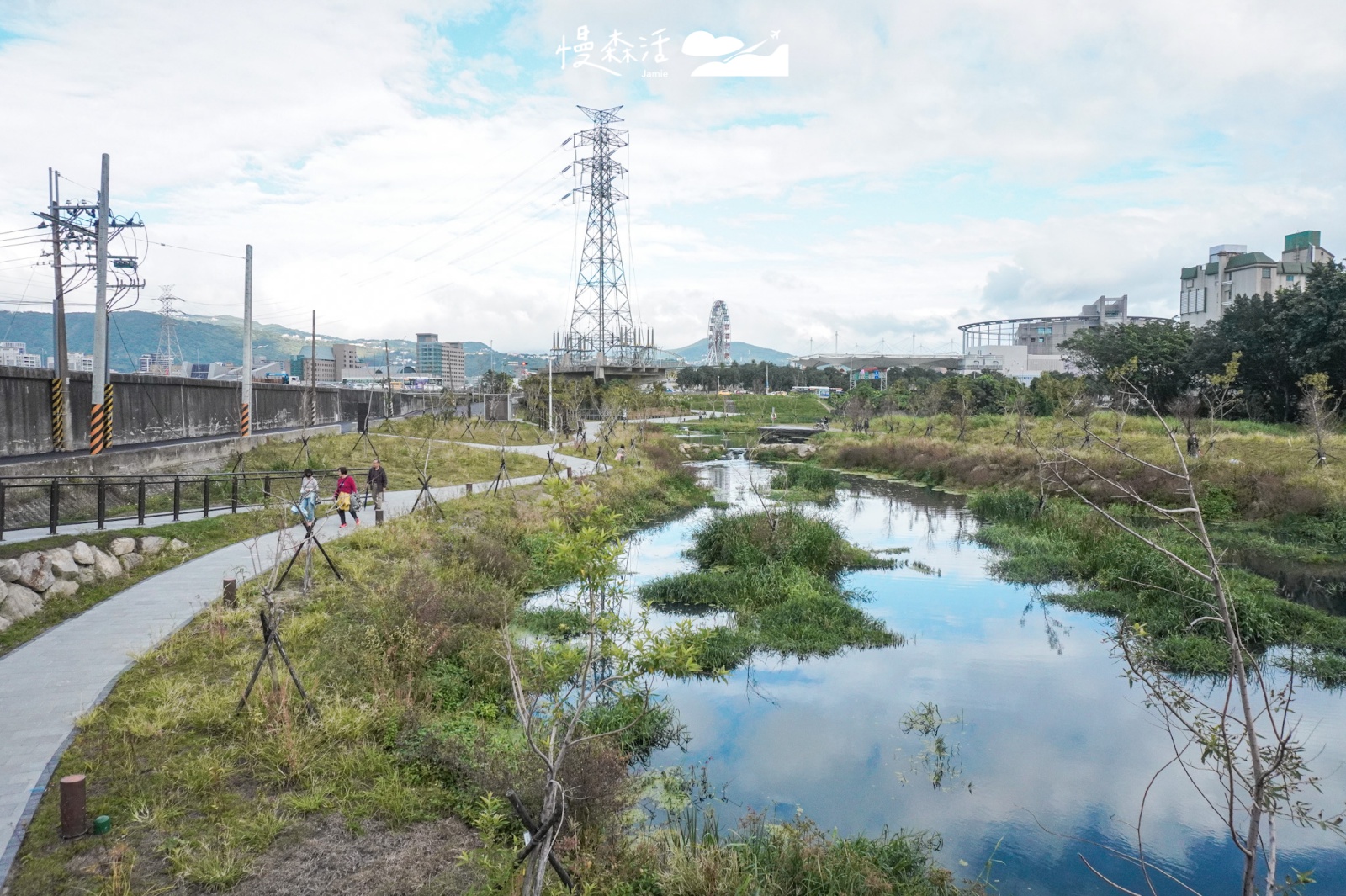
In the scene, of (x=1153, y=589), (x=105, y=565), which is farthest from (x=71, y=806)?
(x=1153, y=589)

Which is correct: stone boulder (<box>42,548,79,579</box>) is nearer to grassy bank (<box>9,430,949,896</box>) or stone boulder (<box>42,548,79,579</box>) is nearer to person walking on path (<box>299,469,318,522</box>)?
grassy bank (<box>9,430,949,896</box>)

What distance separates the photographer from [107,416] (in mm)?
19938

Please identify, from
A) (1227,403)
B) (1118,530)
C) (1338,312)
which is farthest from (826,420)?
(1118,530)

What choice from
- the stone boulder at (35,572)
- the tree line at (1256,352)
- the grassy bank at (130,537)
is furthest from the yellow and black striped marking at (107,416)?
the tree line at (1256,352)

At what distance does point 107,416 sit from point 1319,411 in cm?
4060

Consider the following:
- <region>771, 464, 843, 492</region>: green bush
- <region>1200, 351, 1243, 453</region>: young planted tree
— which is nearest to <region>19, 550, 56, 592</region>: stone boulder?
<region>771, 464, 843, 492</region>: green bush

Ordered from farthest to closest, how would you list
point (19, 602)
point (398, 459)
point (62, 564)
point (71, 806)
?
point (398, 459)
point (62, 564)
point (19, 602)
point (71, 806)

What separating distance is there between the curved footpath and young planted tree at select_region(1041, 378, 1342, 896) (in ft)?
27.9

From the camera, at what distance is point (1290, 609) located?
1633 cm

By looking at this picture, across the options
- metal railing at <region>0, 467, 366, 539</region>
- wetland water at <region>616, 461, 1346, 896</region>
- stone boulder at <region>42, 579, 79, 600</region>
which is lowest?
wetland water at <region>616, 461, 1346, 896</region>

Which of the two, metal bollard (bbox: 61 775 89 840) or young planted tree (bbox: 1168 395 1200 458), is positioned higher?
young planted tree (bbox: 1168 395 1200 458)

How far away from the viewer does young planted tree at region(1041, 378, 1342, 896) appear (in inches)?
159

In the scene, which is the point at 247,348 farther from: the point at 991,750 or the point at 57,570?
the point at 991,750

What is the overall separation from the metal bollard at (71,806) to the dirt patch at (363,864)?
156 centimetres
